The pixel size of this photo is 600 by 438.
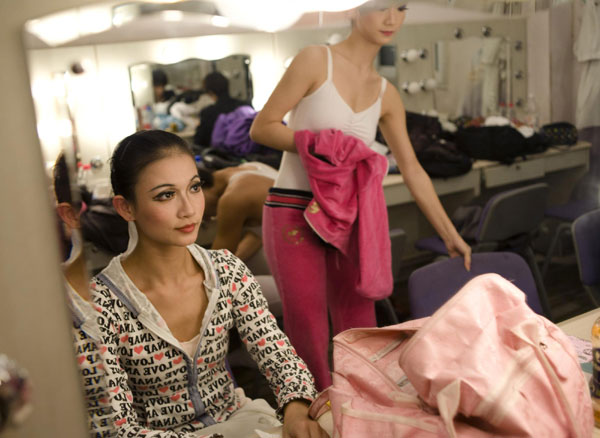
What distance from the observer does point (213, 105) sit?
205 centimetres

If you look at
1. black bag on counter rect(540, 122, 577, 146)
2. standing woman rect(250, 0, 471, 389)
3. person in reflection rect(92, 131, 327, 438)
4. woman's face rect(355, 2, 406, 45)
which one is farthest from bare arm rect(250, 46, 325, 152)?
black bag on counter rect(540, 122, 577, 146)

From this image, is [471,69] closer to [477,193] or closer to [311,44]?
[477,193]

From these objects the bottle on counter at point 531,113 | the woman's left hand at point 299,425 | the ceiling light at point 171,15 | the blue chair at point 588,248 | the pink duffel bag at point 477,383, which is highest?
the ceiling light at point 171,15

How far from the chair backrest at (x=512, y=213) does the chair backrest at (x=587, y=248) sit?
37 centimetres

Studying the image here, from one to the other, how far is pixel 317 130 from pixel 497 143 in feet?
4.00

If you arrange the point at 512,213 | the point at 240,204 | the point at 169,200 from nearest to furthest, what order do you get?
the point at 169,200, the point at 240,204, the point at 512,213

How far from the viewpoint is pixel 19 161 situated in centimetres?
36

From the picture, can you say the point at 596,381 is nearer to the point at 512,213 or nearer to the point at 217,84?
the point at 512,213

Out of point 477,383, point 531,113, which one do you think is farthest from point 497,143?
point 477,383

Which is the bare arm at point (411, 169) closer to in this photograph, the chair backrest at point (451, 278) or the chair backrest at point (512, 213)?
the chair backrest at point (451, 278)

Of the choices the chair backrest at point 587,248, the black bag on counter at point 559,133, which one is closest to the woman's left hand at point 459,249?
the chair backrest at point 587,248

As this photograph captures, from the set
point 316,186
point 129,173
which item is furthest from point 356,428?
point 316,186

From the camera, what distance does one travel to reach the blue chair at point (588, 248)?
1.80 metres

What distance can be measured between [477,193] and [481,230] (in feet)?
0.53
